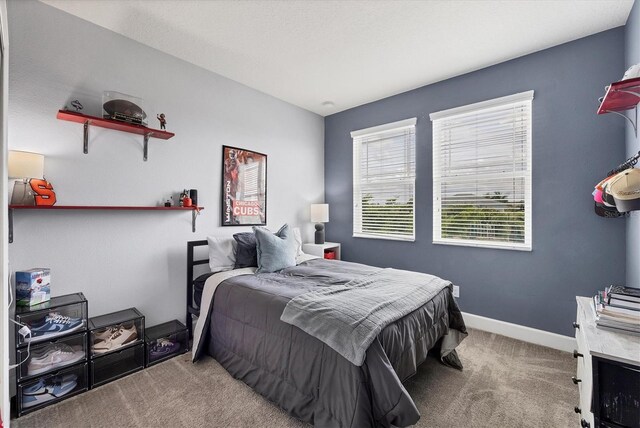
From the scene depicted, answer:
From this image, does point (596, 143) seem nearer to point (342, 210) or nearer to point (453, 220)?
point (453, 220)

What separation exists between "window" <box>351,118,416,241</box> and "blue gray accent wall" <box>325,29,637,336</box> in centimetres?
30

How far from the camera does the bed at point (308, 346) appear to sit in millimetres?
1390

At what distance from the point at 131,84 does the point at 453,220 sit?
11.6 ft

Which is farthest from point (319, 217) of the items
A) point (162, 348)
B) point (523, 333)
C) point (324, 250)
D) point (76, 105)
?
point (76, 105)

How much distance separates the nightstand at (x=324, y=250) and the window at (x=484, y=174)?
1.41m

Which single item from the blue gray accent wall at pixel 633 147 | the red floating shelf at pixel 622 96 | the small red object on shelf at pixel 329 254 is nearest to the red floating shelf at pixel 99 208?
the small red object on shelf at pixel 329 254

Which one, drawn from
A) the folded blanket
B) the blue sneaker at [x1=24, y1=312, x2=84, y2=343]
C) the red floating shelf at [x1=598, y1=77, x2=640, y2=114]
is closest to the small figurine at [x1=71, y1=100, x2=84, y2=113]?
the blue sneaker at [x1=24, y1=312, x2=84, y2=343]

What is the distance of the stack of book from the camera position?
1.32 meters

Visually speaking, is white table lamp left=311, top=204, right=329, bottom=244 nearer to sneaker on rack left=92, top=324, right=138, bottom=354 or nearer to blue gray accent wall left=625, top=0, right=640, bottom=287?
sneaker on rack left=92, top=324, right=138, bottom=354

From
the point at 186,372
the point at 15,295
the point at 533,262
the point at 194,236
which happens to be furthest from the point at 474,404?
the point at 15,295

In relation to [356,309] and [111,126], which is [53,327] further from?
[356,309]

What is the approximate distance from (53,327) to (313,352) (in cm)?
179

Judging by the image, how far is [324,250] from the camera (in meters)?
3.98

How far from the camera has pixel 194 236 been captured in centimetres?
293
